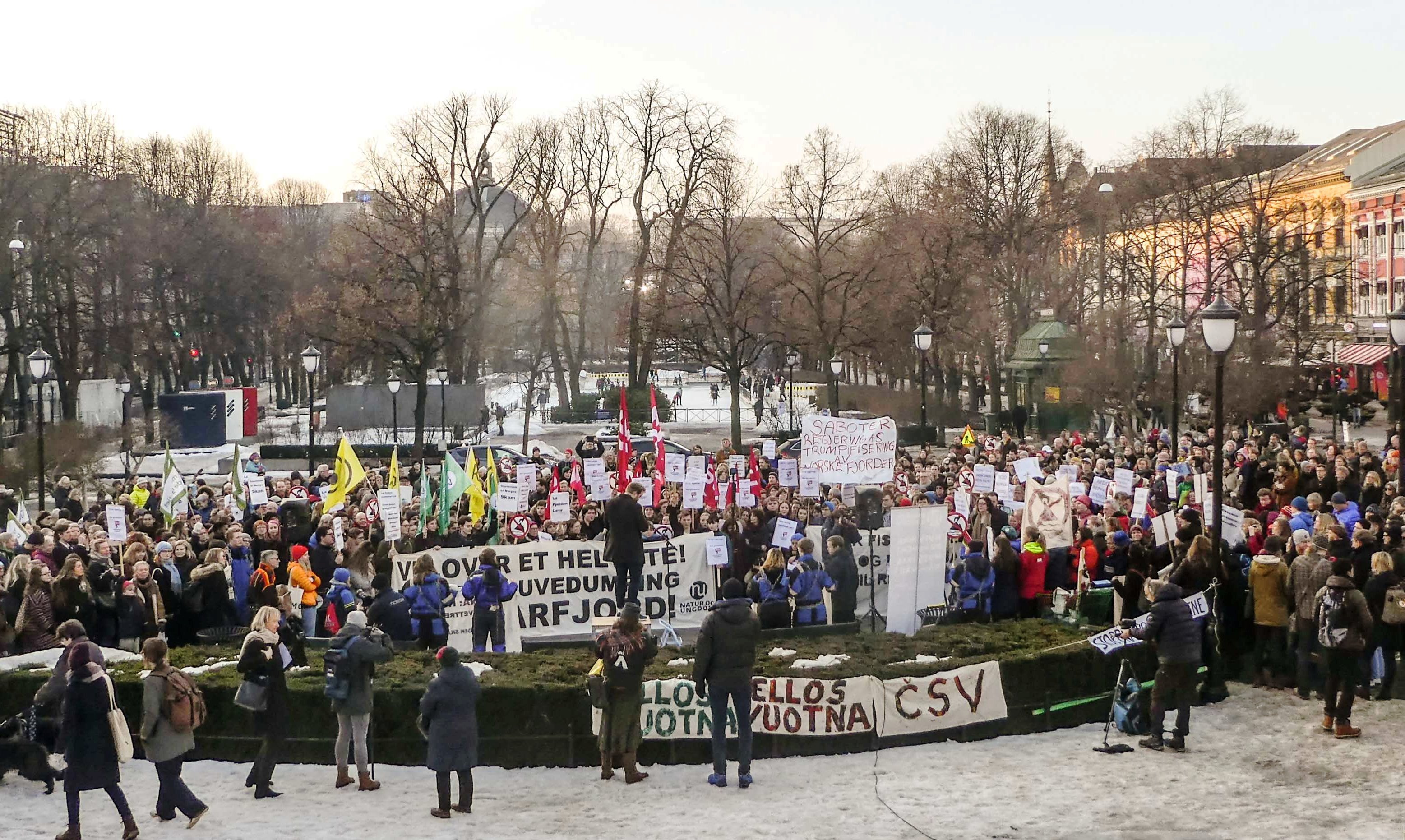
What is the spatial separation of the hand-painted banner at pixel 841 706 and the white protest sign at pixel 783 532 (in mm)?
5509

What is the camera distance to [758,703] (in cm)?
1341

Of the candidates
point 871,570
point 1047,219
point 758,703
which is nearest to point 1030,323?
point 1047,219

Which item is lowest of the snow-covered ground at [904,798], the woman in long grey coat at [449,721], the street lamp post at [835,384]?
the snow-covered ground at [904,798]

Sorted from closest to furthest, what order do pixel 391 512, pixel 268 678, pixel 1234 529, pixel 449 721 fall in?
pixel 449 721
pixel 268 678
pixel 1234 529
pixel 391 512

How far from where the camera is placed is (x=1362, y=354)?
66.8 meters

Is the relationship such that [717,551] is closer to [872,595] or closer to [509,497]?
[872,595]

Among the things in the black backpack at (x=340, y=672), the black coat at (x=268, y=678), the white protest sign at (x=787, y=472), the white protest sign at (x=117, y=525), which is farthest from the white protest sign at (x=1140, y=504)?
the white protest sign at (x=117, y=525)

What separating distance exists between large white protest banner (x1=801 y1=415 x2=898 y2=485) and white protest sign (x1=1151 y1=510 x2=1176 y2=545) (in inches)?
173

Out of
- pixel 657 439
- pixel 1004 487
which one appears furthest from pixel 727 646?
pixel 657 439

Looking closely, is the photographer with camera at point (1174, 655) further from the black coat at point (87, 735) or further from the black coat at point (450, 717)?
the black coat at point (87, 735)

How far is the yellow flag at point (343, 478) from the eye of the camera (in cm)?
2291

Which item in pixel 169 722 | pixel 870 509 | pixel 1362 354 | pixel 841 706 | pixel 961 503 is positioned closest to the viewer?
pixel 169 722

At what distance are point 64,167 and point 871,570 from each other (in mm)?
48175

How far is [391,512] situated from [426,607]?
15.3ft
